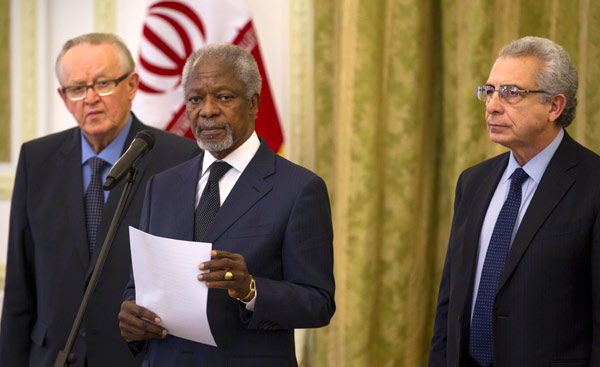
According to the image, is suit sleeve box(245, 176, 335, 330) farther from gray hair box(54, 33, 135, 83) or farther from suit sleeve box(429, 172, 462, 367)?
gray hair box(54, 33, 135, 83)

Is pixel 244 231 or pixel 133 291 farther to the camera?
pixel 133 291

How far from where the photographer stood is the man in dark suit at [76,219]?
2561 mm

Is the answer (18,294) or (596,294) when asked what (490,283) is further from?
(18,294)

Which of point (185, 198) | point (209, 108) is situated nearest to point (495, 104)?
point (209, 108)

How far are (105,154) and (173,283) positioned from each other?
955 mm

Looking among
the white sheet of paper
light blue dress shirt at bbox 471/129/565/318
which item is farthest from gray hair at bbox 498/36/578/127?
the white sheet of paper

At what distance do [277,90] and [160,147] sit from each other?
1.78m

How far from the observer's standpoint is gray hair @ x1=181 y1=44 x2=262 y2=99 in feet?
7.11

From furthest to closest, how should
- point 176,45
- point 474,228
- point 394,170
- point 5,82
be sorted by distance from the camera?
1. point 5,82
2. point 176,45
3. point 394,170
4. point 474,228

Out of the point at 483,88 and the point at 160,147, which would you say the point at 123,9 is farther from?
the point at 483,88

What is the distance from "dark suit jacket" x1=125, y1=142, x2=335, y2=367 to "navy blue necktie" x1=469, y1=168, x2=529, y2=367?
44 centimetres

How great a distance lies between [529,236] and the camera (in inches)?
81.0

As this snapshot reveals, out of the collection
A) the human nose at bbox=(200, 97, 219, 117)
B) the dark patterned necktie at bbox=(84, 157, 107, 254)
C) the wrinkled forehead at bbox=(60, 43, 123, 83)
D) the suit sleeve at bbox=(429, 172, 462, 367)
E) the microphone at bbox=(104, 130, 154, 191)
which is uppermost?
the wrinkled forehead at bbox=(60, 43, 123, 83)

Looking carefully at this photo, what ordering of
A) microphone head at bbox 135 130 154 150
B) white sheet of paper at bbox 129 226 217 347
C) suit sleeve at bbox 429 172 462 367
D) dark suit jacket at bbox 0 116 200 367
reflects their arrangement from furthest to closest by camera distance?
dark suit jacket at bbox 0 116 200 367 < suit sleeve at bbox 429 172 462 367 < microphone head at bbox 135 130 154 150 < white sheet of paper at bbox 129 226 217 347
